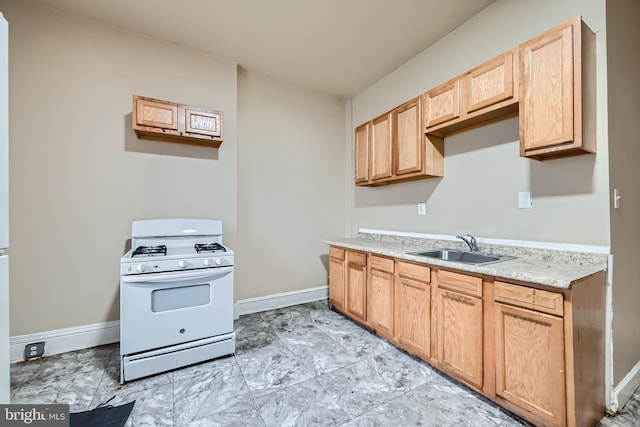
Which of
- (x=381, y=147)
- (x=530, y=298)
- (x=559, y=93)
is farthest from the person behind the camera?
(x=381, y=147)

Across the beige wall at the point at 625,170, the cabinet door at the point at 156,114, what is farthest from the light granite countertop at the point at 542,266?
the cabinet door at the point at 156,114

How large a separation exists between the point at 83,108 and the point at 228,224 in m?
1.63

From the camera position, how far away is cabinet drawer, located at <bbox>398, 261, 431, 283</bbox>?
210 centimetres

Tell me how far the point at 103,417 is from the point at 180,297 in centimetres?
77

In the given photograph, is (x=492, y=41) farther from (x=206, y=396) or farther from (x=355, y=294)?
(x=206, y=396)

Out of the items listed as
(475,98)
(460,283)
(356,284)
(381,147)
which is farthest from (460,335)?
(381,147)

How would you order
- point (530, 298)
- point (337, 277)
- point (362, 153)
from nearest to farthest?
point (530, 298) → point (337, 277) → point (362, 153)

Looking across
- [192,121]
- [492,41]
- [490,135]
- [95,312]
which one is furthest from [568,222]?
[95,312]

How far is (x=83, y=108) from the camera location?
243 cm

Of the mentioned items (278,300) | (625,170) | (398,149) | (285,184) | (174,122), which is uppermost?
(174,122)

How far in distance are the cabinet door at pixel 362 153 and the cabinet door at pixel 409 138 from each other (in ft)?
1.56

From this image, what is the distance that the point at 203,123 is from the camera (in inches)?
104

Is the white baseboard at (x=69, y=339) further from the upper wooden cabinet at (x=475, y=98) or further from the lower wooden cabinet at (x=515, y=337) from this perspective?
the upper wooden cabinet at (x=475, y=98)

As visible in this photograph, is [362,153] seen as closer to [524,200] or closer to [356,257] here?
[356,257]
